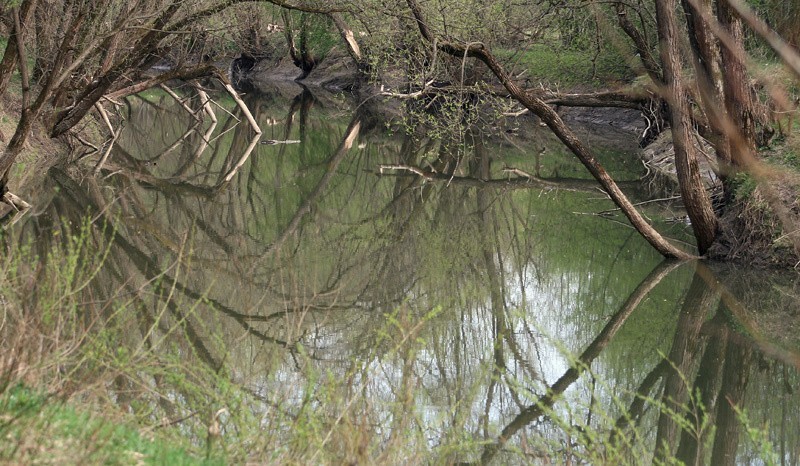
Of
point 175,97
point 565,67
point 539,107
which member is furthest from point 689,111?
point 565,67

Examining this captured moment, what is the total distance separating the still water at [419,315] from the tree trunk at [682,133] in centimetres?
54

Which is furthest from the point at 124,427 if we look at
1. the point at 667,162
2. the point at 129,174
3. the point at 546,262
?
the point at 667,162

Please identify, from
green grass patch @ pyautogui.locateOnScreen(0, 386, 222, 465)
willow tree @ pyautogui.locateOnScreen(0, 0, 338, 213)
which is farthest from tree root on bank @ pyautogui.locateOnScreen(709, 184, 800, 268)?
green grass patch @ pyautogui.locateOnScreen(0, 386, 222, 465)

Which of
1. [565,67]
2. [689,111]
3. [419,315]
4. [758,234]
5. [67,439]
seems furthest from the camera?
[565,67]

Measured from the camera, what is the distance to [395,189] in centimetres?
1778

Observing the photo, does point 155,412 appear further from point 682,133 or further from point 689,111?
point 689,111

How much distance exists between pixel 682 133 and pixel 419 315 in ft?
13.3

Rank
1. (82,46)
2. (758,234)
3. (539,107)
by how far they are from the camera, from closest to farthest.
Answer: (539,107), (758,234), (82,46)

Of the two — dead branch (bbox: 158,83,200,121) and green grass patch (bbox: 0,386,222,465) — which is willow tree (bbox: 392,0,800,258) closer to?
green grass patch (bbox: 0,386,222,465)

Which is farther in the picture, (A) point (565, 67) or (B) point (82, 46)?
(A) point (565, 67)

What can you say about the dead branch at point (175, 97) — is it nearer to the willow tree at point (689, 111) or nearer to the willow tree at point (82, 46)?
the willow tree at point (82, 46)

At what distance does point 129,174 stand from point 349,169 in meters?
4.15

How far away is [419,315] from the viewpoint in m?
9.91

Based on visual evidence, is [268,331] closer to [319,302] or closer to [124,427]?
[319,302]
